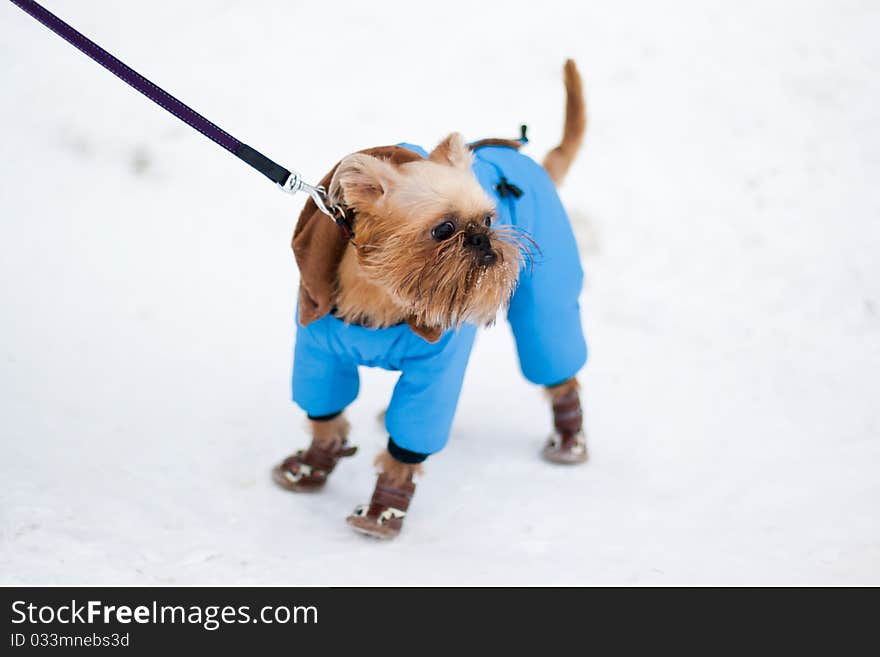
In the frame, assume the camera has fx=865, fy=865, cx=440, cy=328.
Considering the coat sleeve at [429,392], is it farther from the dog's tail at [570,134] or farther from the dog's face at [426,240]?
the dog's tail at [570,134]

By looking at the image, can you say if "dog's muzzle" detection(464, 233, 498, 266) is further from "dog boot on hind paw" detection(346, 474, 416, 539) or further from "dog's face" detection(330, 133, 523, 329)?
"dog boot on hind paw" detection(346, 474, 416, 539)

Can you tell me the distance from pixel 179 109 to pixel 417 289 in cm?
77

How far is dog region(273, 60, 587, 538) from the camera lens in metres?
2.29

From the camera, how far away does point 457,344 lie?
2.65 m

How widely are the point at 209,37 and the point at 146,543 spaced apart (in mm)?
3829

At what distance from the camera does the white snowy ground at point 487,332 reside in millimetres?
2686

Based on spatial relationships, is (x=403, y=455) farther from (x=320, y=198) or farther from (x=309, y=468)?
(x=320, y=198)

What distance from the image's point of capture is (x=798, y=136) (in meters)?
5.18

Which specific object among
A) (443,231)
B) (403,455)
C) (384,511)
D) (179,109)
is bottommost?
(384,511)

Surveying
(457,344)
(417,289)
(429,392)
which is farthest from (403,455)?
(417,289)

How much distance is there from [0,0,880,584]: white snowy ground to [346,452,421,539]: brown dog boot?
0.06m

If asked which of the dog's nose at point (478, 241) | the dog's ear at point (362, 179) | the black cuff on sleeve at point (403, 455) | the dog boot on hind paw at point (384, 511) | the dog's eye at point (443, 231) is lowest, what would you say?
the dog boot on hind paw at point (384, 511)

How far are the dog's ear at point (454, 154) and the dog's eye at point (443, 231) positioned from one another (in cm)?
26

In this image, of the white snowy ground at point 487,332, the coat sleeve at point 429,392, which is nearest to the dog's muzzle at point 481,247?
the coat sleeve at point 429,392
